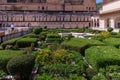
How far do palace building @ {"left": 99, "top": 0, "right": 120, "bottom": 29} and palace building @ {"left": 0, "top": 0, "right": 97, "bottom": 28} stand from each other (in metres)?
7.20

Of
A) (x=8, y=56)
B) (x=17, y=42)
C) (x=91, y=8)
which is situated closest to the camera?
(x=8, y=56)

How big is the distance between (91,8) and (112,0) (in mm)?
17431

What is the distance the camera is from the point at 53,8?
59438mm

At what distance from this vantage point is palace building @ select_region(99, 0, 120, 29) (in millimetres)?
38719

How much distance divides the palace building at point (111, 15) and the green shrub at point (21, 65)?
3037 cm

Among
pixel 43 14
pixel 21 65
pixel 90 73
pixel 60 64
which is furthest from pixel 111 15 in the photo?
pixel 21 65

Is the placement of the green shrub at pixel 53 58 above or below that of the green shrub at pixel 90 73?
above

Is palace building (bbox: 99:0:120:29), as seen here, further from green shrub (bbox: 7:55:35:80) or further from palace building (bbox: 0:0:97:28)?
green shrub (bbox: 7:55:35:80)

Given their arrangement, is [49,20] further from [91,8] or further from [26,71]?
[26,71]

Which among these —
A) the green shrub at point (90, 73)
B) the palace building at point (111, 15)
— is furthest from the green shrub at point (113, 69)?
the palace building at point (111, 15)

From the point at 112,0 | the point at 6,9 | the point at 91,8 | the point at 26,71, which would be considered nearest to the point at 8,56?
the point at 26,71

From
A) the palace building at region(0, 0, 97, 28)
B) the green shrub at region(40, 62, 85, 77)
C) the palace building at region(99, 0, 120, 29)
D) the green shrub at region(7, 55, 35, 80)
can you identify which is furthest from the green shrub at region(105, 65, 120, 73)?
the palace building at region(0, 0, 97, 28)

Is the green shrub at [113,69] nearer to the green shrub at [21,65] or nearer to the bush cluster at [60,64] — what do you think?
the bush cluster at [60,64]

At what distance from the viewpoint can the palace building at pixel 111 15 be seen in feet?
127
